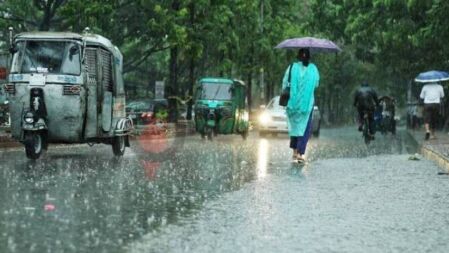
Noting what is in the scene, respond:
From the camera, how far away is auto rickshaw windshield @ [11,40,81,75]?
14.2m

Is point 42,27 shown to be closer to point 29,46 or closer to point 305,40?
point 305,40

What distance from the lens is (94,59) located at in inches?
585

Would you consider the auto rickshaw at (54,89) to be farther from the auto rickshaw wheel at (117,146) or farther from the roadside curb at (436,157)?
the roadside curb at (436,157)

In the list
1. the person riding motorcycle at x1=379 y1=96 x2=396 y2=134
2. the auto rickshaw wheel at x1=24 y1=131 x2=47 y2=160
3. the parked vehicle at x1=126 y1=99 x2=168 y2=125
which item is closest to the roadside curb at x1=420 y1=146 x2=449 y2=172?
the auto rickshaw wheel at x1=24 y1=131 x2=47 y2=160

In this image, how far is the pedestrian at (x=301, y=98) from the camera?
1384 cm

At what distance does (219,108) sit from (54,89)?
467 inches

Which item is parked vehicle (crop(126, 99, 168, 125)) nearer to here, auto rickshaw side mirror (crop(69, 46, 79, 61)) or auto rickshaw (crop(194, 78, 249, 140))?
auto rickshaw (crop(194, 78, 249, 140))

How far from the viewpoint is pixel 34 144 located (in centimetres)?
1383

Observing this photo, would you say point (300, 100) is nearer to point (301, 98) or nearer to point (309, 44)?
point (301, 98)

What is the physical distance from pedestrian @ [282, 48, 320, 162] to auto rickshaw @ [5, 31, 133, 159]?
12.4ft

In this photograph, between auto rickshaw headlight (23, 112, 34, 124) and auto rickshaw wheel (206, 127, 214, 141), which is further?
auto rickshaw wheel (206, 127, 214, 141)

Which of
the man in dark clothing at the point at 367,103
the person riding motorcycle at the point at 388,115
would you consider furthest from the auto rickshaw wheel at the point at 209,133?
the person riding motorcycle at the point at 388,115

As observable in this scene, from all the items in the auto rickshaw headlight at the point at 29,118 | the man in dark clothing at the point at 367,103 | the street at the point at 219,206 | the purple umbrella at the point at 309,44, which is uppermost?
the purple umbrella at the point at 309,44

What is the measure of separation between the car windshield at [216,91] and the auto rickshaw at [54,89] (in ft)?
37.3
